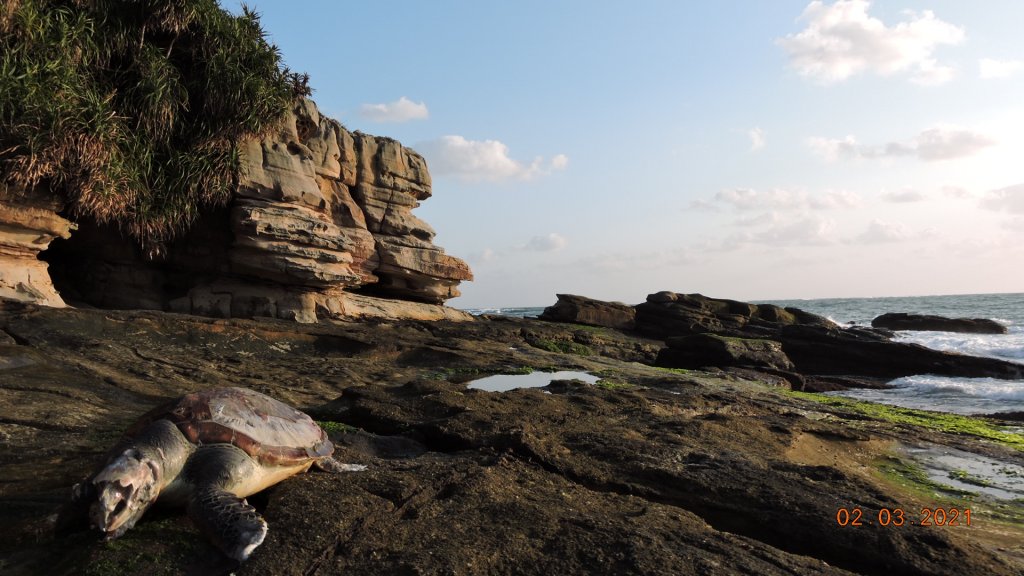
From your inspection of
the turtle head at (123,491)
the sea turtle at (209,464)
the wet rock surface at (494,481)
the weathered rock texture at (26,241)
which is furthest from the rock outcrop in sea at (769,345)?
the turtle head at (123,491)

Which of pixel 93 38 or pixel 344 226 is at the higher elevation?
pixel 93 38

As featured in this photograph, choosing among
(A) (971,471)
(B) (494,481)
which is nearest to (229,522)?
(B) (494,481)

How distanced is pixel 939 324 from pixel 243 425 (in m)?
43.0

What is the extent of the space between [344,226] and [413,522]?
53.3 ft

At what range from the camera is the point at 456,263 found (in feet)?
68.7

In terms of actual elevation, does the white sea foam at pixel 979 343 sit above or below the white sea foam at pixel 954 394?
above

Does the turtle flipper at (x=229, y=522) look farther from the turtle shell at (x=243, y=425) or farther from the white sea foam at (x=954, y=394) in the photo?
the white sea foam at (x=954, y=394)

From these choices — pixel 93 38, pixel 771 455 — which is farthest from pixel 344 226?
pixel 771 455

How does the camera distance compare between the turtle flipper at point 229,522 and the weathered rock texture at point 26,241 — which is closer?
the turtle flipper at point 229,522

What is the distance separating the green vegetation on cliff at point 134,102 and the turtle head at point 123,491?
34.4 feet

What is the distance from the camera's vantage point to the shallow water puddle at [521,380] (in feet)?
32.1

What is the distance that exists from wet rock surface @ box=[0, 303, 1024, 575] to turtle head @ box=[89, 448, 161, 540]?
0.36ft

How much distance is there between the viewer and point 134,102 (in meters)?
13.0

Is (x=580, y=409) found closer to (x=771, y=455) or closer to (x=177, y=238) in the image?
(x=771, y=455)
